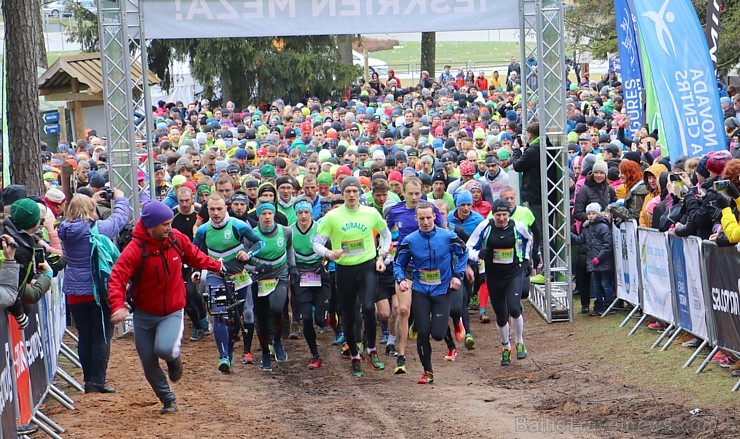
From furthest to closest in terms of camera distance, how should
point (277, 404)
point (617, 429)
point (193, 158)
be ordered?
point (193, 158), point (277, 404), point (617, 429)

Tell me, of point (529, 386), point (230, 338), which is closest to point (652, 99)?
point (529, 386)

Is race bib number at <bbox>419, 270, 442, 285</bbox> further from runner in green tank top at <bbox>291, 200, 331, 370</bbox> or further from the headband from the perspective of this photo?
the headband

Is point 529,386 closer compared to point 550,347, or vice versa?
point 529,386

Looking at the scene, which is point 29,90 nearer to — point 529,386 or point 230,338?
point 230,338

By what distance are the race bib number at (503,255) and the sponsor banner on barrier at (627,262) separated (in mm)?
1988

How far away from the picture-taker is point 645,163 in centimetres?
1580

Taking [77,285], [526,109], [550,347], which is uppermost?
[526,109]

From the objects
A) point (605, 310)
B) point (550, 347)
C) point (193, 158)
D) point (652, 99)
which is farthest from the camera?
point (193, 158)

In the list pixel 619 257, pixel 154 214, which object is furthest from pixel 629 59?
pixel 154 214

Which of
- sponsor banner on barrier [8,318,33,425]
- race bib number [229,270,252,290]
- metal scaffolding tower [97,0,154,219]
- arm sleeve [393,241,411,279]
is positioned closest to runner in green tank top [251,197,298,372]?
race bib number [229,270,252,290]

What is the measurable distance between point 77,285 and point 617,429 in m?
5.32

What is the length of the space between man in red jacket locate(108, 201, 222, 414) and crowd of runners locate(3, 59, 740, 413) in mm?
13

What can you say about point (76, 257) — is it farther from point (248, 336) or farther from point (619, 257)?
point (619, 257)

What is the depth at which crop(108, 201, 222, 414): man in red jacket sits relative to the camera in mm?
9328
